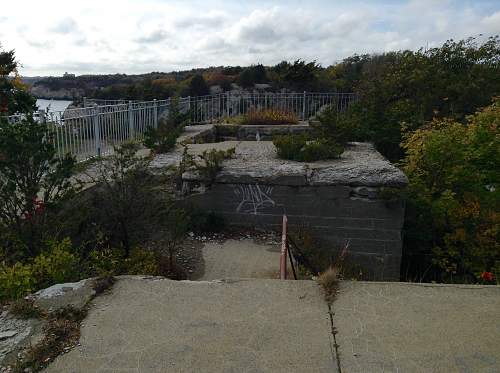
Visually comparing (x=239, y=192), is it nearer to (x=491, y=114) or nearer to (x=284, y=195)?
(x=284, y=195)

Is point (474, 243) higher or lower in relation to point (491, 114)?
lower

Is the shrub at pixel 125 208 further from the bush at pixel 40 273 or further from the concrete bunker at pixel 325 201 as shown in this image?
the concrete bunker at pixel 325 201

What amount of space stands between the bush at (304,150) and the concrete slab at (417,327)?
4.15 meters

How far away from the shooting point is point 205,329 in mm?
2643

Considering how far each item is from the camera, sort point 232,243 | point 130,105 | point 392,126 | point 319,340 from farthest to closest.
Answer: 1. point 392,126
2. point 130,105
3. point 232,243
4. point 319,340

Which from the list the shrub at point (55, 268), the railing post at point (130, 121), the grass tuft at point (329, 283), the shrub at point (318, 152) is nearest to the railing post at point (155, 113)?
the railing post at point (130, 121)

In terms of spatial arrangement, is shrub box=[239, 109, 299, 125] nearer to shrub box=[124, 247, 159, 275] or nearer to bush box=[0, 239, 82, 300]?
shrub box=[124, 247, 159, 275]

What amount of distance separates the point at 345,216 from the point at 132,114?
6.06 meters

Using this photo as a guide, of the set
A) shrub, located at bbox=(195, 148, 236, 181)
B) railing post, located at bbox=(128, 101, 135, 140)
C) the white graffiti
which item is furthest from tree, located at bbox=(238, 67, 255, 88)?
the white graffiti

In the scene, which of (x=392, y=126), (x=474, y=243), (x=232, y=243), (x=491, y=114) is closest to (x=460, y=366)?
(x=232, y=243)

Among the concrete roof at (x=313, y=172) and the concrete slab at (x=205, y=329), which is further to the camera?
the concrete roof at (x=313, y=172)

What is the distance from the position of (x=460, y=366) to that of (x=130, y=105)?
358 inches

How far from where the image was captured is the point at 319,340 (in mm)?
2521

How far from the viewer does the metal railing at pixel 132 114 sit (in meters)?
7.27
